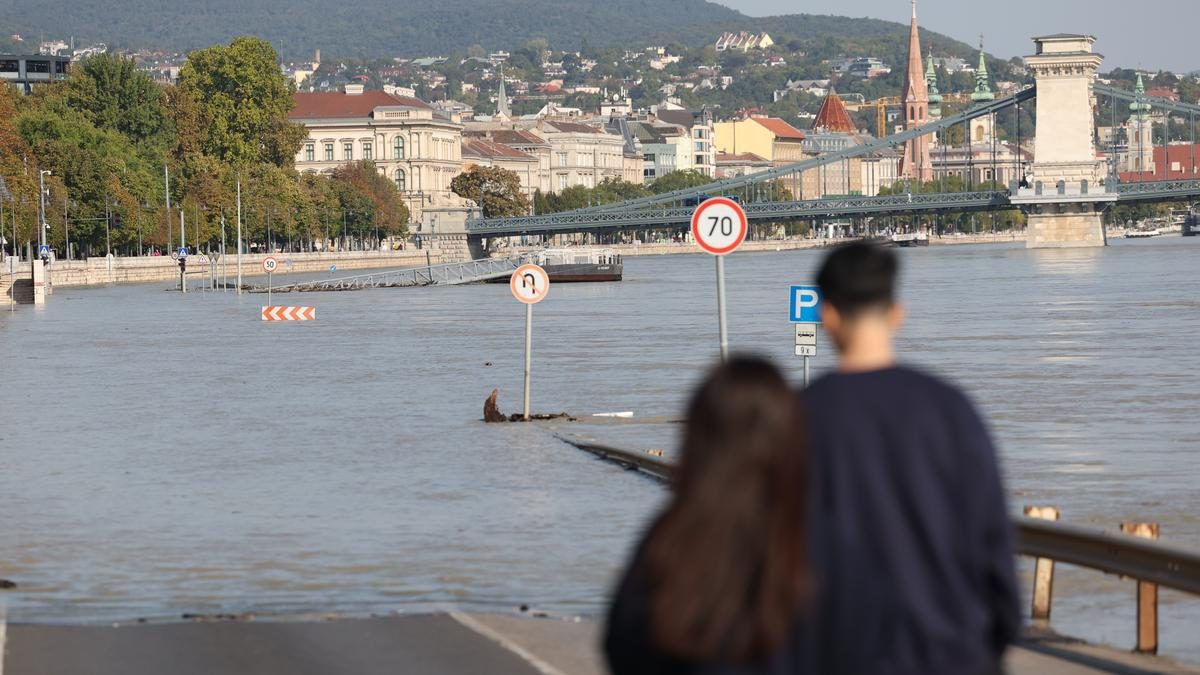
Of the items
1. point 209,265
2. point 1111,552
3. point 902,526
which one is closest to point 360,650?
point 1111,552

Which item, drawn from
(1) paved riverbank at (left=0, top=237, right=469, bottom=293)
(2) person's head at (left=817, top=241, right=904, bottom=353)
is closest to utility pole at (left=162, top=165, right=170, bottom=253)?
(1) paved riverbank at (left=0, top=237, right=469, bottom=293)

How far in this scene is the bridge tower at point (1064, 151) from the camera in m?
148

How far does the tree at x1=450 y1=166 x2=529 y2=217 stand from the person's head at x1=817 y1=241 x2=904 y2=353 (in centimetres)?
18568

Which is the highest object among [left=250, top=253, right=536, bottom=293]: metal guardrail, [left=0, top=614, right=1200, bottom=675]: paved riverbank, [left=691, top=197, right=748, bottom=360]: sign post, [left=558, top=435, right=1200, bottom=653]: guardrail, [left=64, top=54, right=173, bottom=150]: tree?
[left=64, top=54, right=173, bottom=150]: tree

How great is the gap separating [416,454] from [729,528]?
18636 mm

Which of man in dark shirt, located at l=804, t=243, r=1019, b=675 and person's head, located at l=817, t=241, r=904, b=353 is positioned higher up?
person's head, located at l=817, t=241, r=904, b=353

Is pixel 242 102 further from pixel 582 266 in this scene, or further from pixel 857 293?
pixel 857 293

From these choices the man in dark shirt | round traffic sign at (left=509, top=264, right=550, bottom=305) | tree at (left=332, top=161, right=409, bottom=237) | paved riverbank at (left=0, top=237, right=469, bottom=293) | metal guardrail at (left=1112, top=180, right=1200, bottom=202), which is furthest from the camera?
tree at (left=332, top=161, right=409, bottom=237)

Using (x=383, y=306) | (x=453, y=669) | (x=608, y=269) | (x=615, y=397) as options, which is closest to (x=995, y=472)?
(x=453, y=669)

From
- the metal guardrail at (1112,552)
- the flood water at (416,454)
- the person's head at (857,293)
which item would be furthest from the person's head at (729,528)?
the flood water at (416,454)

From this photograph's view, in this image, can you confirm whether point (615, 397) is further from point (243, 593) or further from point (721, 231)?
point (243, 593)

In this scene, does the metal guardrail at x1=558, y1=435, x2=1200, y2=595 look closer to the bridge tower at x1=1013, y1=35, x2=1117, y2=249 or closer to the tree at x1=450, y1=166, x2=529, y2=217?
the bridge tower at x1=1013, y1=35, x2=1117, y2=249

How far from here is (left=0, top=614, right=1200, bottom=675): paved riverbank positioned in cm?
1011

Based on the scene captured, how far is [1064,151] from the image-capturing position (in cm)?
15338
